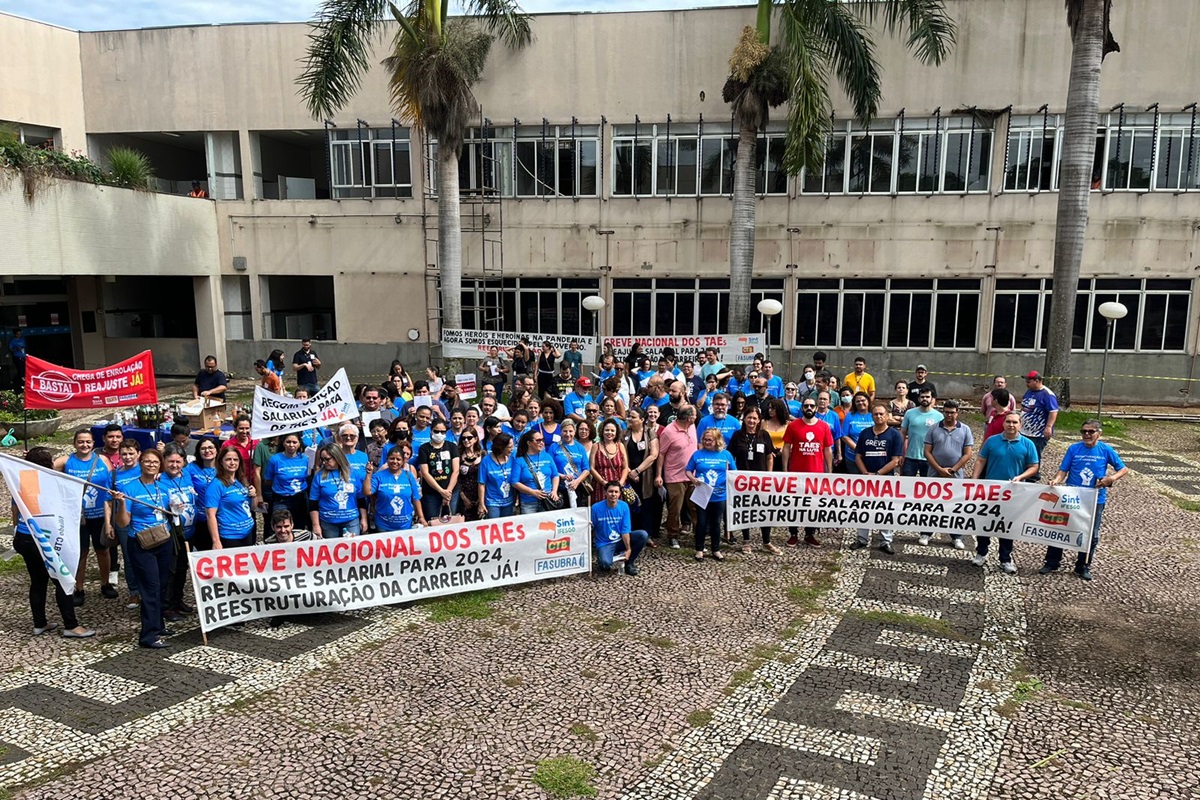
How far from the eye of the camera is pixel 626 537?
9.01 m

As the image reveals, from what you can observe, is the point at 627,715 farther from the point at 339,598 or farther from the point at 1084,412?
the point at 1084,412

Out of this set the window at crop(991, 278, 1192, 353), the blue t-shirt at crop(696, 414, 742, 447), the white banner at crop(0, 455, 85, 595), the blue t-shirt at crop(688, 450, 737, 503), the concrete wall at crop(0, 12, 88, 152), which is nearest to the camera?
the white banner at crop(0, 455, 85, 595)

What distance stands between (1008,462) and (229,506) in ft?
26.8

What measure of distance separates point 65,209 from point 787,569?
19.4 m

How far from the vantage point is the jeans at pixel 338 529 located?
8312 millimetres

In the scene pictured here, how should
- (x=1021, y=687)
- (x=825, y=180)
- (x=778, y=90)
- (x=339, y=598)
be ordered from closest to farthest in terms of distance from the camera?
(x=1021, y=687) → (x=339, y=598) → (x=778, y=90) → (x=825, y=180)

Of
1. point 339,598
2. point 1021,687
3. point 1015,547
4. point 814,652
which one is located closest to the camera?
point 1021,687

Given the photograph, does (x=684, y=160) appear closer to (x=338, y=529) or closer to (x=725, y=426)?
(x=725, y=426)

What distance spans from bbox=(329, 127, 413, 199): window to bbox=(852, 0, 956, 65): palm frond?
12.7 metres

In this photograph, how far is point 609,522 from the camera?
891cm

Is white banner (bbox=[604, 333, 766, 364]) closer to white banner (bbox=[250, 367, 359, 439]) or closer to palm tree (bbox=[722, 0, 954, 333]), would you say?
palm tree (bbox=[722, 0, 954, 333])

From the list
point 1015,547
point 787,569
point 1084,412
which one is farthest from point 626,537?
point 1084,412

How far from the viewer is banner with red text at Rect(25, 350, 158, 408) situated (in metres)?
13.5

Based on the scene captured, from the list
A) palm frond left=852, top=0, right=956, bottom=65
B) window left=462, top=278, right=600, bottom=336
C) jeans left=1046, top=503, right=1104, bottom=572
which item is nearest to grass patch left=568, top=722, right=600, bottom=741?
jeans left=1046, top=503, right=1104, bottom=572
